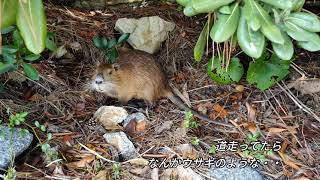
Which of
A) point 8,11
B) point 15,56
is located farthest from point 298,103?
point 8,11

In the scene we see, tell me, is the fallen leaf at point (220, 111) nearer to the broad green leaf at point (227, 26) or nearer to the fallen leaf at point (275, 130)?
the fallen leaf at point (275, 130)

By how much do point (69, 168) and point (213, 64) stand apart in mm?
1346

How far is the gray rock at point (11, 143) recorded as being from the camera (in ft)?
9.59

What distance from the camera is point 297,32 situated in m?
2.56

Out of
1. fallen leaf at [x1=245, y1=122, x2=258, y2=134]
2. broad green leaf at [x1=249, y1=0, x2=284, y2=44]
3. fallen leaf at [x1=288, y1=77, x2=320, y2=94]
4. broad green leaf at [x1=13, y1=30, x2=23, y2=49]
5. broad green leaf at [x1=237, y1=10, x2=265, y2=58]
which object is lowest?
fallen leaf at [x1=245, y1=122, x2=258, y2=134]

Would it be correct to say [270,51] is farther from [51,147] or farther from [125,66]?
[51,147]

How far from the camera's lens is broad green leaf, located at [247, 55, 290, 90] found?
11.8ft

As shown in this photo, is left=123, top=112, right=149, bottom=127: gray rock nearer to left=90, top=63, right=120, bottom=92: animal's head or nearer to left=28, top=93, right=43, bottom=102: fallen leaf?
left=90, top=63, right=120, bottom=92: animal's head

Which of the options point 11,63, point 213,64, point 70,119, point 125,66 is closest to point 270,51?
point 213,64

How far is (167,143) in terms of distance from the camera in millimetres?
3293

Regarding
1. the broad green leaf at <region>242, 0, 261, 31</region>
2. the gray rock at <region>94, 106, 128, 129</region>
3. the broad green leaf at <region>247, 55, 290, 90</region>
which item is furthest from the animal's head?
the broad green leaf at <region>242, 0, 261, 31</region>

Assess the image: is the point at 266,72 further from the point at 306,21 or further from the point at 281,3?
the point at 281,3

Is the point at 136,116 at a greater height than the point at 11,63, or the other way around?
the point at 11,63

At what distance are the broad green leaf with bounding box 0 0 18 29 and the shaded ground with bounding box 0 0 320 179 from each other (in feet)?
3.07
